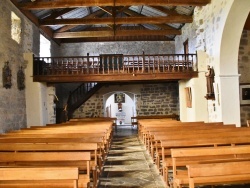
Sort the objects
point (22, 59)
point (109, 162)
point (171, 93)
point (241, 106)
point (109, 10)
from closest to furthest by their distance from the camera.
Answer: point (109, 162)
point (241, 106)
point (22, 59)
point (109, 10)
point (171, 93)

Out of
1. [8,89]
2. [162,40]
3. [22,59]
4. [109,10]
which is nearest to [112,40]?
[162,40]

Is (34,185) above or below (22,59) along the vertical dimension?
below

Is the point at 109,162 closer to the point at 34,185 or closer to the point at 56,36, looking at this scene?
the point at 34,185

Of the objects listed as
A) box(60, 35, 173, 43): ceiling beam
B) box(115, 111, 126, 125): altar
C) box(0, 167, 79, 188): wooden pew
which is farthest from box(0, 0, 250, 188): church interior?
box(115, 111, 126, 125): altar

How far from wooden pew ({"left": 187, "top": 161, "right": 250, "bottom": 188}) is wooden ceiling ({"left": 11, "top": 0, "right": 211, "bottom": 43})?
8.70m

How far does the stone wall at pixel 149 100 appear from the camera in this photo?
56.9 feet

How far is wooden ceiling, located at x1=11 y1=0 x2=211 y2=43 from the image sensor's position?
10688 mm

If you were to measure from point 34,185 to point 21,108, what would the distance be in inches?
331

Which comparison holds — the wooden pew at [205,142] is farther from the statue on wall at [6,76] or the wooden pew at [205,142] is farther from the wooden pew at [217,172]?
the statue on wall at [6,76]

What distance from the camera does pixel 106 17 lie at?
13969 mm

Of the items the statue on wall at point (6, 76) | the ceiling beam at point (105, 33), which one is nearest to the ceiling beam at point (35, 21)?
the ceiling beam at point (105, 33)

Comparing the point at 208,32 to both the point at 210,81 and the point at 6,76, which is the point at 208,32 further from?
the point at 6,76

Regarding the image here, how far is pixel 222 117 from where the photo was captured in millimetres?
9531

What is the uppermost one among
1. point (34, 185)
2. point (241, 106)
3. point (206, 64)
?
point (206, 64)
